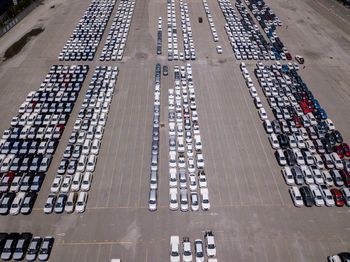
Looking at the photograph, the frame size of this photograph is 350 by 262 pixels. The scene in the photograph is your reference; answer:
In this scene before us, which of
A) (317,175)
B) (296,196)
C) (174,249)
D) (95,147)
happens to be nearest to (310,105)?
(317,175)

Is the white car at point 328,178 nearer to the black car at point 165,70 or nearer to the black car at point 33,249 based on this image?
the black car at point 165,70

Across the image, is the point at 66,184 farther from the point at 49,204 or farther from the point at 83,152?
the point at 83,152

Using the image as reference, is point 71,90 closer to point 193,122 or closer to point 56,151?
point 56,151

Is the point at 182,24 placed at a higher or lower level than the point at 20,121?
higher

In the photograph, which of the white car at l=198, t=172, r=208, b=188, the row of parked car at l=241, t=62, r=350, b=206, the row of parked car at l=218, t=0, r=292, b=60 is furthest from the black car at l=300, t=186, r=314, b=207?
the row of parked car at l=218, t=0, r=292, b=60

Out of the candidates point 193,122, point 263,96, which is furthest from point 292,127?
point 193,122

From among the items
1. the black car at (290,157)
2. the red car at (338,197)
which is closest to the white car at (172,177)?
the black car at (290,157)

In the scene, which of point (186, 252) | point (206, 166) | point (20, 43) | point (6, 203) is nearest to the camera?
point (186, 252)
